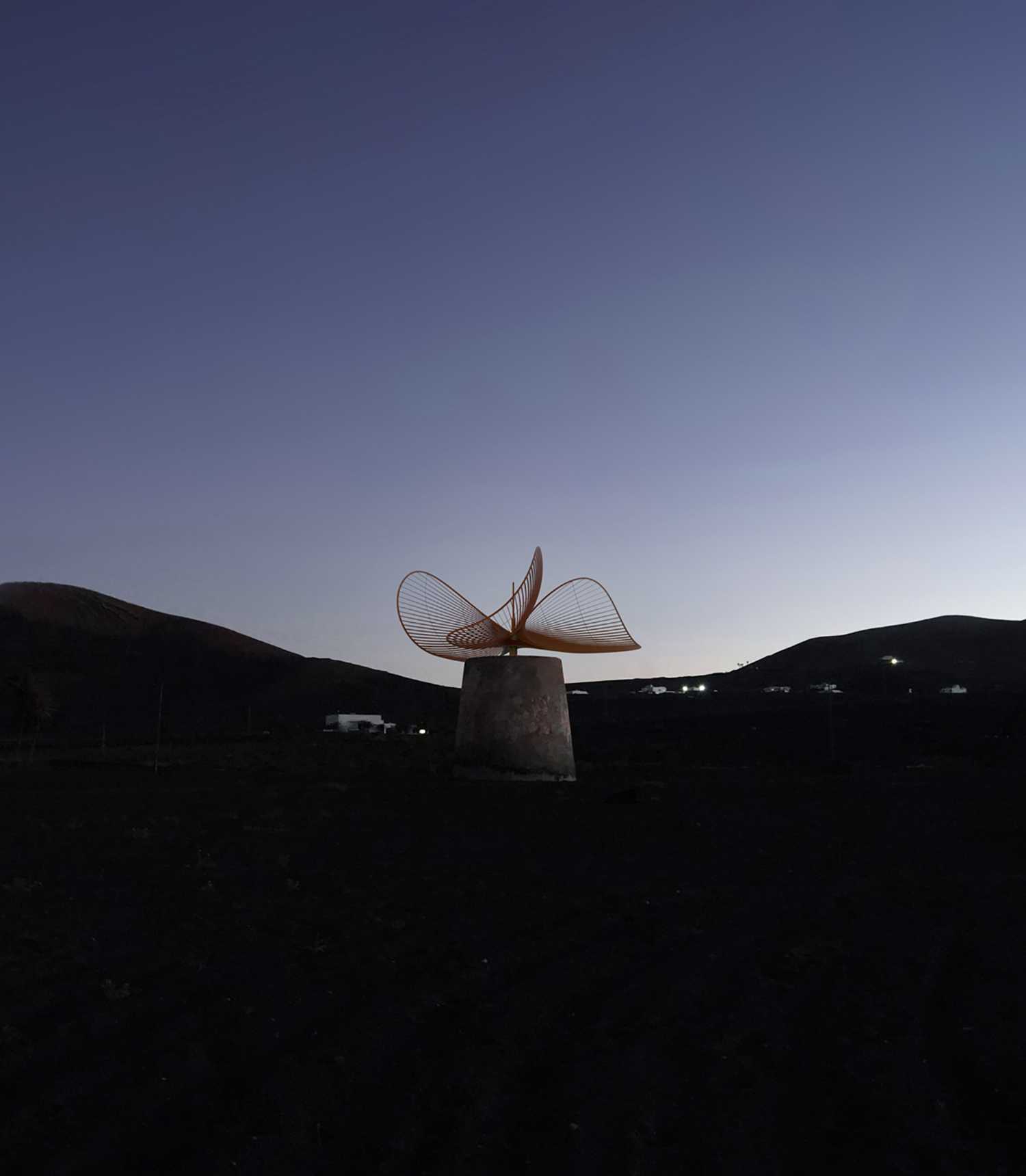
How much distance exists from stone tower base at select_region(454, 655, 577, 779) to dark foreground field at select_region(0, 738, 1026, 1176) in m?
4.68

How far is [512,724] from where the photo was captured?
17000 millimetres

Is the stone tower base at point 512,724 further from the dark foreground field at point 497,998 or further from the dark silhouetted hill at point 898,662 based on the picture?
the dark silhouetted hill at point 898,662

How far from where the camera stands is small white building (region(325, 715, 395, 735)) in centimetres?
3862

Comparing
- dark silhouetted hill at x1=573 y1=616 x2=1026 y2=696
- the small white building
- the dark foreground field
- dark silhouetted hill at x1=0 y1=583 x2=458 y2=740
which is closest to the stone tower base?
the dark foreground field

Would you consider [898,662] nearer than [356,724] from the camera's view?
No

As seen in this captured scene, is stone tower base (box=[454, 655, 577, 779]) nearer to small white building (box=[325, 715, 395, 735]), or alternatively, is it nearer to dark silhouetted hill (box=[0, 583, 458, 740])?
small white building (box=[325, 715, 395, 735])

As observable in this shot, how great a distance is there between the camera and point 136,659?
78.1 meters

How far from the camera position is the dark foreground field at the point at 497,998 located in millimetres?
4074

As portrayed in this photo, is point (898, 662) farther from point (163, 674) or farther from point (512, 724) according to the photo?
point (512, 724)

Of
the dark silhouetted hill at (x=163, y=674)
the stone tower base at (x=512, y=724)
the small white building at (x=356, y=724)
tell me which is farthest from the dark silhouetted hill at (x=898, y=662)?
the stone tower base at (x=512, y=724)

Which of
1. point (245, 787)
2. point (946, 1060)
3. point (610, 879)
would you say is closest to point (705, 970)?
point (946, 1060)

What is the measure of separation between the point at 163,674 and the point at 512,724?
64.4 m

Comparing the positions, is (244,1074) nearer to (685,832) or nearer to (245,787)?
(685,832)

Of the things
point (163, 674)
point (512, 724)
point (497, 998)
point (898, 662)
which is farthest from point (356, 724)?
point (898, 662)
